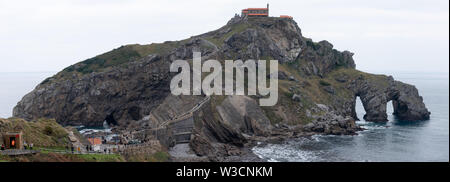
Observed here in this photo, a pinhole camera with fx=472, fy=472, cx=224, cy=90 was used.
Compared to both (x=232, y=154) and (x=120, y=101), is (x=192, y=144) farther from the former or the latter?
(x=120, y=101)

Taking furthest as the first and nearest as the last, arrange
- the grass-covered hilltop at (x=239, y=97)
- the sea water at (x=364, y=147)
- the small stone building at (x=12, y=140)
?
the grass-covered hilltop at (x=239, y=97) → the sea water at (x=364, y=147) → the small stone building at (x=12, y=140)

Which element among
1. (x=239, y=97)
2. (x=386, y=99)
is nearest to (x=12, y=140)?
(x=239, y=97)

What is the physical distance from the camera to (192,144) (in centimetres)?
12100

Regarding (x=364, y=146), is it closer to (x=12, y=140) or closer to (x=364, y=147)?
(x=364, y=147)

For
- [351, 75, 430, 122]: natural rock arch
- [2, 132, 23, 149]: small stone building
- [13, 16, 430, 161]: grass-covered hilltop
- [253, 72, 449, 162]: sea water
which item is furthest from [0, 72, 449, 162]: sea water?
[2, 132, 23, 149]: small stone building

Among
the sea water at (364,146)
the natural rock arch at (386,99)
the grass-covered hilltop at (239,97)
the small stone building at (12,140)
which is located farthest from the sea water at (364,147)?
the small stone building at (12,140)

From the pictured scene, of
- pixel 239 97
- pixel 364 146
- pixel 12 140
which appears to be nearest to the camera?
pixel 12 140

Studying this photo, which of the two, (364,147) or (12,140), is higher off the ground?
(12,140)

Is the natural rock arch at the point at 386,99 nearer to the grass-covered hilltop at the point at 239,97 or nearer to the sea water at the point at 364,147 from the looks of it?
the grass-covered hilltop at the point at 239,97

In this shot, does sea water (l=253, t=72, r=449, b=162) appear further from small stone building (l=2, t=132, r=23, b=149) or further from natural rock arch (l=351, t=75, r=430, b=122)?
small stone building (l=2, t=132, r=23, b=149)

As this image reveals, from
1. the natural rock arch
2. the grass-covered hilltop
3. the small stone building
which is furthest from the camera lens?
the natural rock arch

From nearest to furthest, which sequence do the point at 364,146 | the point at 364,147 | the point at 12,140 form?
the point at 12,140 → the point at 364,147 → the point at 364,146

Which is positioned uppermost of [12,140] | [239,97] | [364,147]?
[239,97]
